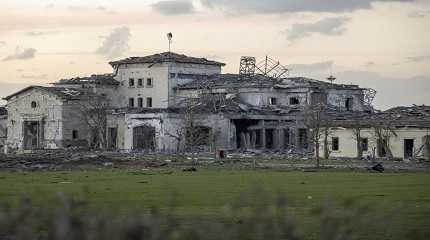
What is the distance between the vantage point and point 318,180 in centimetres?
4219

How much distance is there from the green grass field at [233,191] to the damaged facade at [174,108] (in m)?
42.1

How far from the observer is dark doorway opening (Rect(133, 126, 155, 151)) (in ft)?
318

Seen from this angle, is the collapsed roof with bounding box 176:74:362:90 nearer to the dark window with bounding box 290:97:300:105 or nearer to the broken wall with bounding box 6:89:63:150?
the dark window with bounding box 290:97:300:105

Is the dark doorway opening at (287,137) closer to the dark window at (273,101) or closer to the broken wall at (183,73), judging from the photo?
the dark window at (273,101)

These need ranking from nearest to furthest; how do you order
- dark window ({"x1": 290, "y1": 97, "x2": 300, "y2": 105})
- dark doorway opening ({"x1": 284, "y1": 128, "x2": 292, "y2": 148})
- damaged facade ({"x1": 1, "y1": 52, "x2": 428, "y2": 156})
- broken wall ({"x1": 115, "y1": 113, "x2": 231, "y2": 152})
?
broken wall ({"x1": 115, "y1": 113, "x2": 231, "y2": 152})
damaged facade ({"x1": 1, "y1": 52, "x2": 428, "y2": 156})
dark doorway opening ({"x1": 284, "y1": 128, "x2": 292, "y2": 148})
dark window ({"x1": 290, "y1": 97, "x2": 300, "y2": 105})

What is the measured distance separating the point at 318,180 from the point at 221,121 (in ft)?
171

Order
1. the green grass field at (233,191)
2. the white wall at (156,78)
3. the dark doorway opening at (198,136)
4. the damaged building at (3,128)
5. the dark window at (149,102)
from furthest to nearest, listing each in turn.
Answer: the dark window at (149,102) < the damaged building at (3,128) < the white wall at (156,78) < the dark doorway opening at (198,136) < the green grass field at (233,191)

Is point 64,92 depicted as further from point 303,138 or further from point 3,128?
point 303,138

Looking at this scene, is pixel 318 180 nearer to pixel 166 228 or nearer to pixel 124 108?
pixel 166 228

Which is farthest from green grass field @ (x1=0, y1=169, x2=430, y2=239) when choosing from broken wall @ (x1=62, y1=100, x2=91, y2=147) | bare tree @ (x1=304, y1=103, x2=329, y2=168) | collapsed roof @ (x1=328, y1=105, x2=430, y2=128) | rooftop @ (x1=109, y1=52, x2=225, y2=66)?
rooftop @ (x1=109, y1=52, x2=225, y2=66)

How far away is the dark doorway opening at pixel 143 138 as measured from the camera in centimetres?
9694

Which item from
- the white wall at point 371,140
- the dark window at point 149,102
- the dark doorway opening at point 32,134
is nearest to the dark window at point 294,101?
the dark window at point 149,102

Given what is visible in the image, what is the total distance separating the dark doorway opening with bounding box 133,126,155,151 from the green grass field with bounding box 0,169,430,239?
47.8m

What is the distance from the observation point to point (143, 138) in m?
97.6
